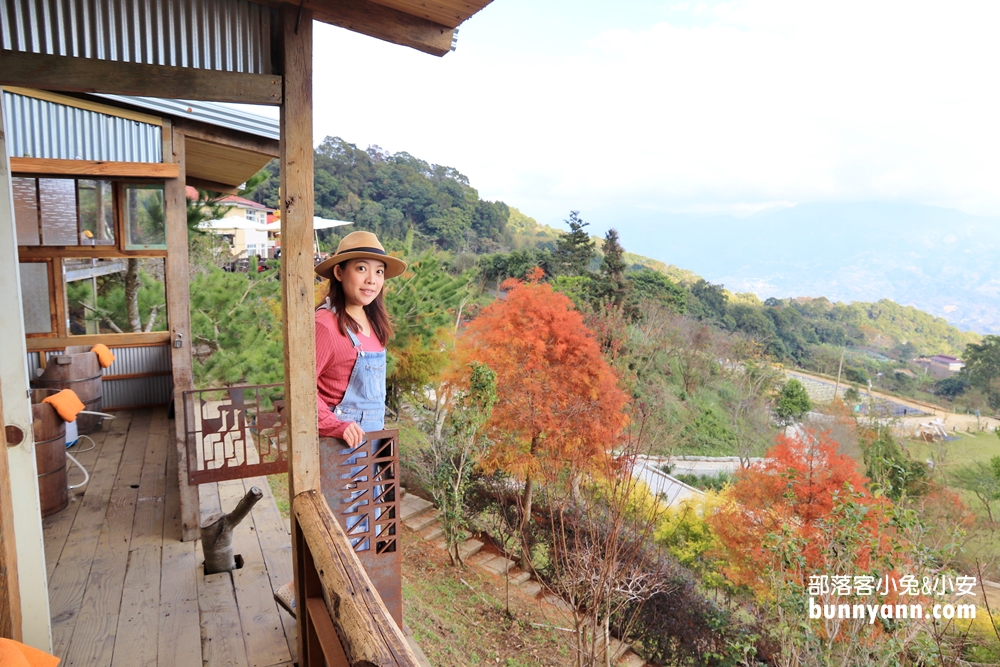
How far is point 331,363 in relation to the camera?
1576 millimetres

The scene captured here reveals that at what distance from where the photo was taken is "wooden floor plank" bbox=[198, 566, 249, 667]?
1723mm

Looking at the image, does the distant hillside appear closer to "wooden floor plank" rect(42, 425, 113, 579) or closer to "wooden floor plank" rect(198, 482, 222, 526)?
"wooden floor plank" rect(42, 425, 113, 579)

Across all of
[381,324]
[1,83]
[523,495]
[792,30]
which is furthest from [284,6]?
[792,30]

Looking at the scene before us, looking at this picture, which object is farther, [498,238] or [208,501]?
[498,238]

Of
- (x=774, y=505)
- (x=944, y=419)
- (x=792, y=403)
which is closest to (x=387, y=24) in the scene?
(x=774, y=505)

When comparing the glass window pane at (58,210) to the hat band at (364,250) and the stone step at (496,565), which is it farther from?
Result: the stone step at (496,565)

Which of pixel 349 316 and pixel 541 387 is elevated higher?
pixel 349 316

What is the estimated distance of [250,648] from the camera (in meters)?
1.77

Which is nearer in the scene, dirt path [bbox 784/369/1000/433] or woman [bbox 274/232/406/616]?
woman [bbox 274/232/406/616]

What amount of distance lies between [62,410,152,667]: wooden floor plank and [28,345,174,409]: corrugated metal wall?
1131 millimetres

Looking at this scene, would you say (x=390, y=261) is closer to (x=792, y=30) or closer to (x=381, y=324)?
(x=381, y=324)

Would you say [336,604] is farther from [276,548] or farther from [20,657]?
[276,548]

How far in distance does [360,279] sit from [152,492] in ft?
6.68

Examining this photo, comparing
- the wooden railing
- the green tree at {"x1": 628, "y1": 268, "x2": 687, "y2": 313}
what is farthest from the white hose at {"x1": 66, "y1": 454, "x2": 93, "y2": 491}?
the green tree at {"x1": 628, "y1": 268, "x2": 687, "y2": 313}
